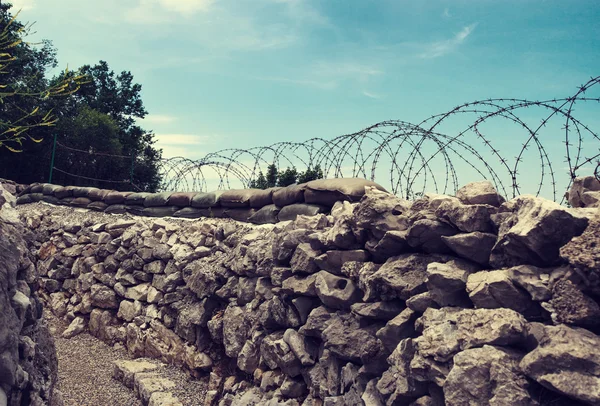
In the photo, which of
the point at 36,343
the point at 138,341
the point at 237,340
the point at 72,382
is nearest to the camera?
the point at 36,343

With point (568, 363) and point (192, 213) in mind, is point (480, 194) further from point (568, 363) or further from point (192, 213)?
point (192, 213)

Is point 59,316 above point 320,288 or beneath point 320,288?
beneath

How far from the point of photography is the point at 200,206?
872 centimetres

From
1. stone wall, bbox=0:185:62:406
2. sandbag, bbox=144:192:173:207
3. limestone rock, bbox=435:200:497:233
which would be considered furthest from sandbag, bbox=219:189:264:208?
limestone rock, bbox=435:200:497:233

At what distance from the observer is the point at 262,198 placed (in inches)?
292

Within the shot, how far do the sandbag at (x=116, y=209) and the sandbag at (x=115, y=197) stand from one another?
10 centimetres

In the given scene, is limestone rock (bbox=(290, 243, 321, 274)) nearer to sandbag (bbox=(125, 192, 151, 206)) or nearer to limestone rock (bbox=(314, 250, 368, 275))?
limestone rock (bbox=(314, 250, 368, 275))

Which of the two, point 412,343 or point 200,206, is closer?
point 412,343

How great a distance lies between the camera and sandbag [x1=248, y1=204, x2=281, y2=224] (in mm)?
7086

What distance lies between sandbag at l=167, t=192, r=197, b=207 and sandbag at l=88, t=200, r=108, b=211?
2.33 meters

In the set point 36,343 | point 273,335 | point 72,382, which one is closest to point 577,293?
point 273,335

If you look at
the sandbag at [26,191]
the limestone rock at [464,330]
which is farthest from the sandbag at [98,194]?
the limestone rock at [464,330]

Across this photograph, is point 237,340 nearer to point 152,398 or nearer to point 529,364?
point 152,398

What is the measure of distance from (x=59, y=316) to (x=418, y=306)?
8.21 m
